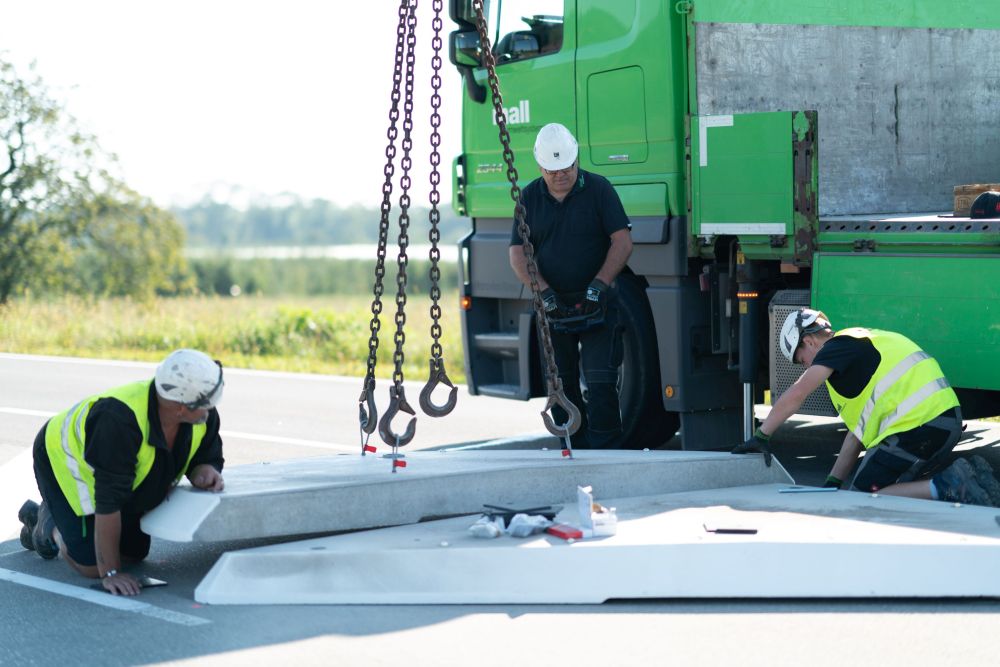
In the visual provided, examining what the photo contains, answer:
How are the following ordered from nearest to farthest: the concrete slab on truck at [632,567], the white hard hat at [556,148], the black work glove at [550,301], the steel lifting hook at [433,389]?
the concrete slab on truck at [632,567]
the steel lifting hook at [433,389]
the white hard hat at [556,148]
the black work glove at [550,301]

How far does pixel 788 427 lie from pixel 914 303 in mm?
3824

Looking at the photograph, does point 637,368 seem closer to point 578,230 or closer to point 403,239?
point 578,230

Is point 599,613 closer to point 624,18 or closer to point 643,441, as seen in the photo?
point 643,441

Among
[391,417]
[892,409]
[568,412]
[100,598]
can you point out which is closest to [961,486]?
[892,409]

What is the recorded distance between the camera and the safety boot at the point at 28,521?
660cm

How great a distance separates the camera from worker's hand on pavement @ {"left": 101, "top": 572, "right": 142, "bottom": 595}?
5852 millimetres

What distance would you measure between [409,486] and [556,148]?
237 cm

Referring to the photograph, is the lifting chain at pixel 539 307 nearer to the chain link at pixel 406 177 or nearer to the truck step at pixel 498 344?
the chain link at pixel 406 177

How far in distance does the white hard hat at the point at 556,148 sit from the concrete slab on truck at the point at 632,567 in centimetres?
264

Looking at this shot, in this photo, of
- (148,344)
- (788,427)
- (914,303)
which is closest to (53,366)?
(148,344)

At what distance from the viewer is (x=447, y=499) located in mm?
6457

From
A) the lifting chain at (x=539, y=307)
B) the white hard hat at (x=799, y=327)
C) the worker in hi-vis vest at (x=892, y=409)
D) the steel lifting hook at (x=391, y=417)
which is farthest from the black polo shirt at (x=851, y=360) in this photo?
the steel lifting hook at (x=391, y=417)

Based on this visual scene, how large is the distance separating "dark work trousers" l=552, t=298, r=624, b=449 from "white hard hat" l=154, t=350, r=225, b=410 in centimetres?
282

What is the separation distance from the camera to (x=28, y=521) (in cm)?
662
